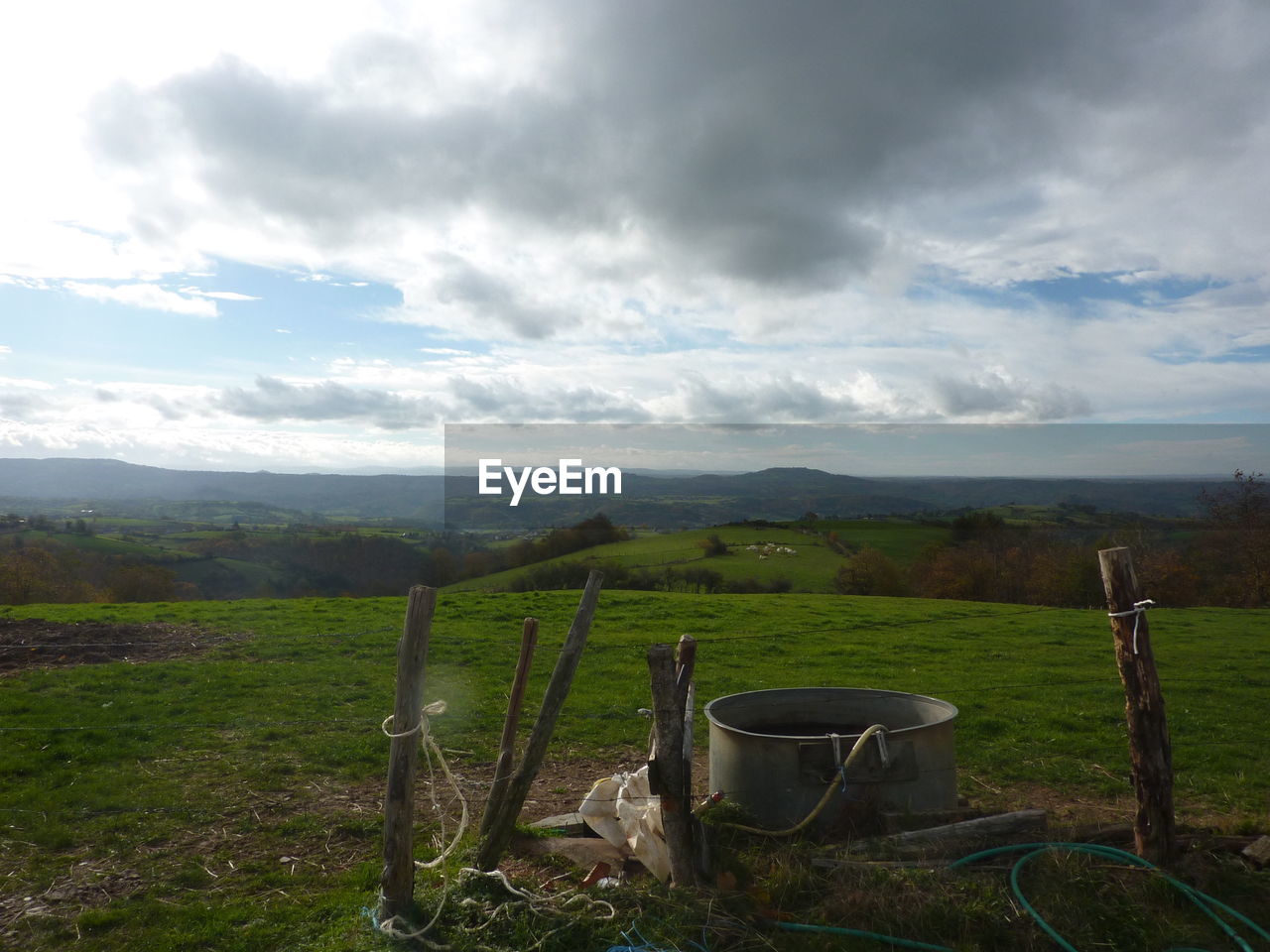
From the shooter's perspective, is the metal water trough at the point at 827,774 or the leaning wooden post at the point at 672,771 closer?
the leaning wooden post at the point at 672,771

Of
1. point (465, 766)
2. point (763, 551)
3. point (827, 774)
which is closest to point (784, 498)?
point (763, 551)

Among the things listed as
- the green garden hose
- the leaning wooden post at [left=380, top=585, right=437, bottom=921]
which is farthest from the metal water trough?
the leaning wooden post at [left=380, top=585, right=437, bottom=921]

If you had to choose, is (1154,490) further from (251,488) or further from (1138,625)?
(251,488)

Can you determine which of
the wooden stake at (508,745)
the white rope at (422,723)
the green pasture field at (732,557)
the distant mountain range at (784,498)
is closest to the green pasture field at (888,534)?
the distant mountain range at (784,498)

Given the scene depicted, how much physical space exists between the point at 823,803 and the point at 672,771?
1126 mm

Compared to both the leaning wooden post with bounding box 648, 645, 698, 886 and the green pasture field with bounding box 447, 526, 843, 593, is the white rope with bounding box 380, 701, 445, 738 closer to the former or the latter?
the leaning wooden post with bounding box 648, 645, 698, 886

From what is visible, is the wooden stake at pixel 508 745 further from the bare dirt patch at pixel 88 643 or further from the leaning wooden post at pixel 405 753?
the bare dirt patch at pixel 88 643

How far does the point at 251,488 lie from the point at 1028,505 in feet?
476

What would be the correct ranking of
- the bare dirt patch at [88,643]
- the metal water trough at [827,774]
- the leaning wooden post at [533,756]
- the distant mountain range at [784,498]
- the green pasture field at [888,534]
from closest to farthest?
the leaning wooden post at [533,756]
the metal water trough at [827,774]
the bare dirt patch at [88,643]
the green pasture field at [888,534]
the distant mountain range at [784,498]

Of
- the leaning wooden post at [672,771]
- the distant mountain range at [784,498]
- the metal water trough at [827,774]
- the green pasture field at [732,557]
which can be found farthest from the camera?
the distant mountain range at [784,498]

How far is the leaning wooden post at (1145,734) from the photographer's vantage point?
4.84m

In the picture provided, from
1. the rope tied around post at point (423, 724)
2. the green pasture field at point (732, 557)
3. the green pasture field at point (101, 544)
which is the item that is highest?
the rope tied around post at point (423, 724)

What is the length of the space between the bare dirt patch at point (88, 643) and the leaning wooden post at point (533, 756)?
11.4 metres

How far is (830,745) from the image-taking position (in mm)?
5523
